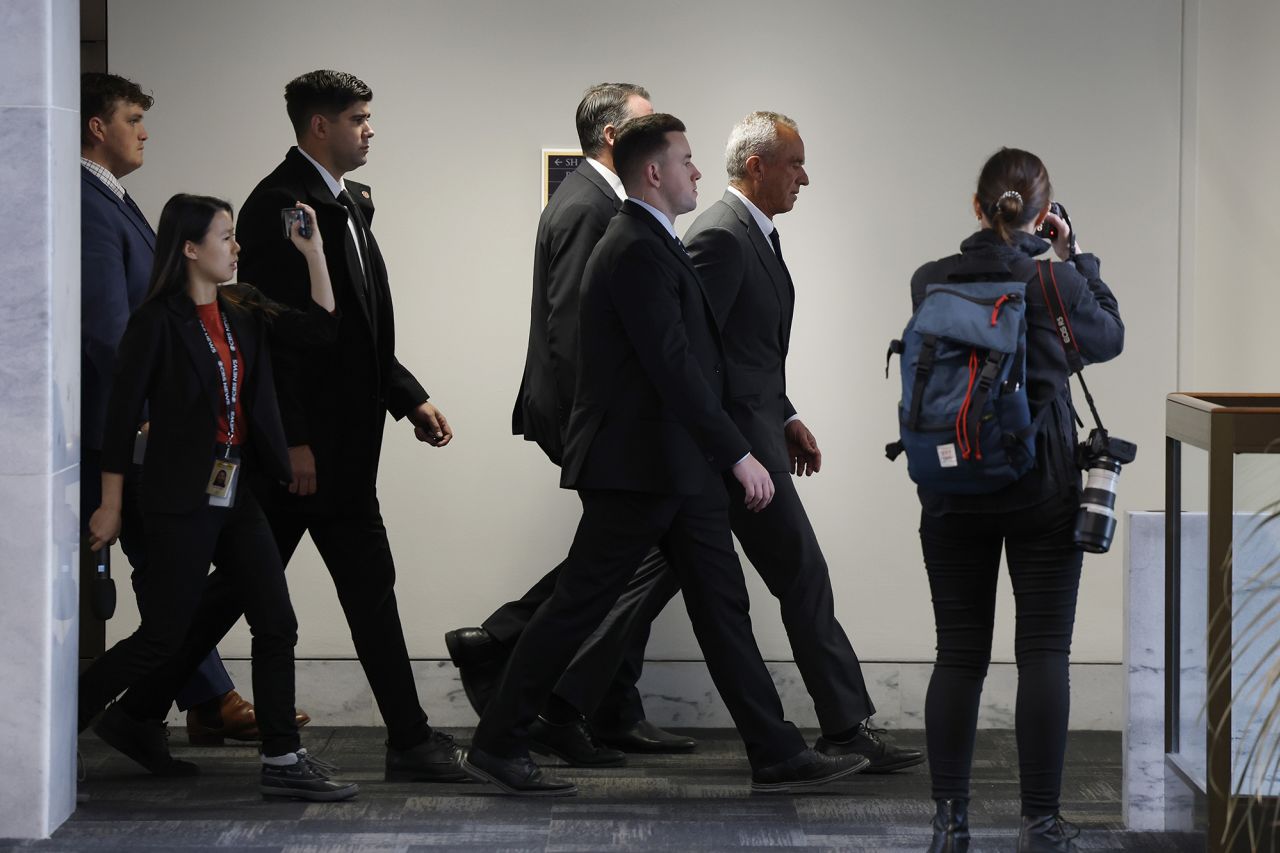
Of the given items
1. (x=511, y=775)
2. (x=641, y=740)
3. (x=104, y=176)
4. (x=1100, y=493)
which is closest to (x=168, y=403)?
(x=104, y=176)

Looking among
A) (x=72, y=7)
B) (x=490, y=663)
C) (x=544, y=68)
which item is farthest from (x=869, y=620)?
(x=72, y=7)

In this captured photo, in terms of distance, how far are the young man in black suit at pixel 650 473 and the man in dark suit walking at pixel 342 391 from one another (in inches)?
13.7

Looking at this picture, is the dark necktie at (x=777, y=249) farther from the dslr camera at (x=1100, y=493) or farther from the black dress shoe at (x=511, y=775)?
the black dress shoe at (x=511, y=775)

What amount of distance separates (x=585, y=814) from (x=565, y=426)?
3.36 ft

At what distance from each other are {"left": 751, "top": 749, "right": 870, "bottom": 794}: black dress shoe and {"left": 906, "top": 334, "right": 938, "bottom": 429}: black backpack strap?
1.11 meters

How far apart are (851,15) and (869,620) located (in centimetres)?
181

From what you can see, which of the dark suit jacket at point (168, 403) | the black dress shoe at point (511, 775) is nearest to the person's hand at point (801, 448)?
the black dress shoe at point (511, 775)

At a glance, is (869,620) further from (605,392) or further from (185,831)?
(185,831)

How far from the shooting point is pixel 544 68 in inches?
198

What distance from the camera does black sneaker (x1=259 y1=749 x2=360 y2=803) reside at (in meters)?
4.13

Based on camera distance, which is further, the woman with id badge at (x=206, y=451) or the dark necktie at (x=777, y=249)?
the dark necktie at (x=777, y=249)

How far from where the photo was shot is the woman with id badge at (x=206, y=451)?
3959 mm

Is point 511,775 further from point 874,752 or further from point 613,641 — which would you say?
point 874,752

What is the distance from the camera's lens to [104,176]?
173 inches
